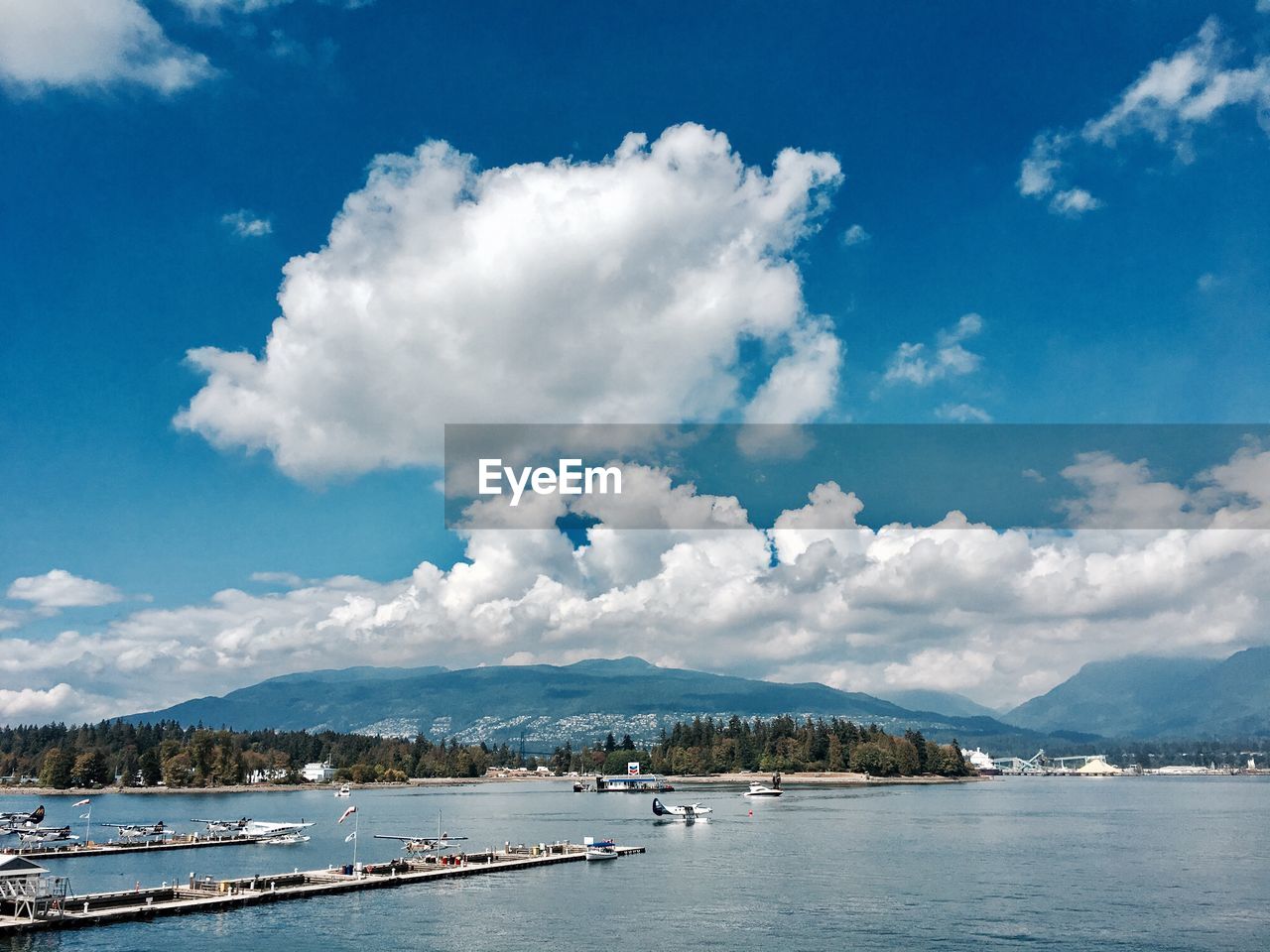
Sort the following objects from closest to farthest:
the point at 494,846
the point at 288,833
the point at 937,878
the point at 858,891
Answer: the point at 858,891, the point at 937,878, the point at 494,846, the point at 288,833

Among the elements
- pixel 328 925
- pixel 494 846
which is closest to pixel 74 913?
pixel 328 925

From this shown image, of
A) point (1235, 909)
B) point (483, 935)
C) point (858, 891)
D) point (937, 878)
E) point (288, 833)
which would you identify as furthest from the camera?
point (288, 833)

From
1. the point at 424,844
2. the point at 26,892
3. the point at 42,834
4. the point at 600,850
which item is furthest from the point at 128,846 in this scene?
the point at 600,850

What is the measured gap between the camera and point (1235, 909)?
85188mm

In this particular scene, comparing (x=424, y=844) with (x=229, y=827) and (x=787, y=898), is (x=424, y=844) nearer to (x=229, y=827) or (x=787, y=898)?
(x=229, y=827)

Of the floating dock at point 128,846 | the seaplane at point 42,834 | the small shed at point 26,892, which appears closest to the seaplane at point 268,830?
the floating dock at point 128,846

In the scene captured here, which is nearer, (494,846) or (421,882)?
(421,882)

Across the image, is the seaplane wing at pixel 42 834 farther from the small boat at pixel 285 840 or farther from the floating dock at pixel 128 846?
the small boat at pixel 285 840

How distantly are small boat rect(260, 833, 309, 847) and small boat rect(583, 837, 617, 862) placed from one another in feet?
172

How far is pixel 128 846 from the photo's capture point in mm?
137500

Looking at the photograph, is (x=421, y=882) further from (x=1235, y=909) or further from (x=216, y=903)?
(x=1235, y=909)

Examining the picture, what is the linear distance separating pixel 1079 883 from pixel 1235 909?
16.7m

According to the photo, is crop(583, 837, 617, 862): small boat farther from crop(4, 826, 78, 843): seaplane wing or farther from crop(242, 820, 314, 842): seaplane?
crop(4, 826, 78, 843): seaplane wing

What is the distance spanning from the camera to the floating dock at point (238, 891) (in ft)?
254
